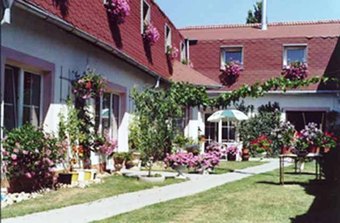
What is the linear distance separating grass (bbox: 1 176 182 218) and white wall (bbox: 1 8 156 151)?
1.22 metres

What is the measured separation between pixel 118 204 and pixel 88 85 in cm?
312

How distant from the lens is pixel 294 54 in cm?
1984

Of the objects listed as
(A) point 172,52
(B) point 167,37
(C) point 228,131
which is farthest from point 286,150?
(C) point 228,131

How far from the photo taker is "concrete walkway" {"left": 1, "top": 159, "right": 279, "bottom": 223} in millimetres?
4828

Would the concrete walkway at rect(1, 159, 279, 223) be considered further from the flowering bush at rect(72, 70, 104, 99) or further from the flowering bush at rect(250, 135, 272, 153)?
the flowering bush at rect(250, 135, 272, 153)

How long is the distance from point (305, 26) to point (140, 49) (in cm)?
976

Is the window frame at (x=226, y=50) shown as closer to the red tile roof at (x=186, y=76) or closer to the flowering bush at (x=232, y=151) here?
the red tile roof at (x=186, y=76)

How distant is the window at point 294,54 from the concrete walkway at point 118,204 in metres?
11.4

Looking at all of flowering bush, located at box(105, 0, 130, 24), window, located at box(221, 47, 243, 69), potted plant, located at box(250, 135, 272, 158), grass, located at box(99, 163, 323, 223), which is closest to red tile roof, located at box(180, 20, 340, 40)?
window, located at box(221, 47, 243, 69)

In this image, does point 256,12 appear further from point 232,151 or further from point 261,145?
point 261,145

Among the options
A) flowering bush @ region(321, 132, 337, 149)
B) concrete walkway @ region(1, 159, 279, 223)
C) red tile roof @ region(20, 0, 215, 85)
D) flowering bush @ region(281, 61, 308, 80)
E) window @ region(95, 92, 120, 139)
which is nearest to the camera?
concrete walkway @ region(1, 159, 279, 223)

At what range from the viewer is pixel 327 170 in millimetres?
8461

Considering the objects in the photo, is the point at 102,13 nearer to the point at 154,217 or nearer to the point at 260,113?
the point at 154,217

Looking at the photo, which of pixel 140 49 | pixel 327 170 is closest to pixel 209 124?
pixel 140 49
